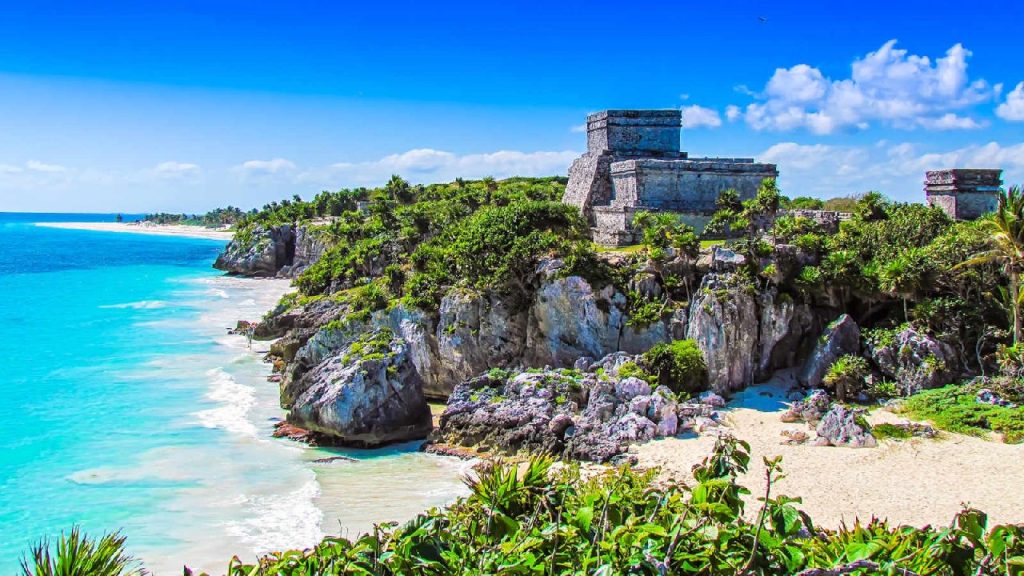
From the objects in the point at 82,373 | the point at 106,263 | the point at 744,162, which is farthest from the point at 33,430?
the point at 106,263

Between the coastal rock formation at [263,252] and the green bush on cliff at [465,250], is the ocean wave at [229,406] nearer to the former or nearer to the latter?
the green bush on cliff at [465,250]

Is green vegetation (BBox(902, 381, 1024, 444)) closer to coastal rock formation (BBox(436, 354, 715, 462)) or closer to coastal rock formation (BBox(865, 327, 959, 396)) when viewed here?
coastal rock formation (BBox(865, 327, 959, 396))

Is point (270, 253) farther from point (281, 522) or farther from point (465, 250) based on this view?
point (281, 522)

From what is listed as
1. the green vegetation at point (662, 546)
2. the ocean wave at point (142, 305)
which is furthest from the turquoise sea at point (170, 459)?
the ocean wave at point (142, 305)

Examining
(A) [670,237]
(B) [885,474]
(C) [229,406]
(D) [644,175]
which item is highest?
(D) [644,175]

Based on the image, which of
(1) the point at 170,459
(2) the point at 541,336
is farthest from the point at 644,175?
(1) the point at 170,459

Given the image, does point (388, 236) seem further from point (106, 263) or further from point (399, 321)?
point (106, 263)

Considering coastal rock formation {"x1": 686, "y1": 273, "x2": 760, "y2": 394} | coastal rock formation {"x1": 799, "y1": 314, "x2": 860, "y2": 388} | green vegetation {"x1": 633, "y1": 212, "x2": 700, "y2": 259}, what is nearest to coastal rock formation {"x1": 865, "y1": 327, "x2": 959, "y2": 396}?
coastal rock formation {"x1": 799, "y1": 314, "x2": 860, "y2": 388}
